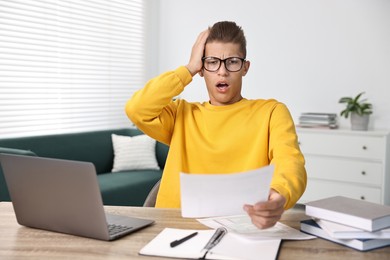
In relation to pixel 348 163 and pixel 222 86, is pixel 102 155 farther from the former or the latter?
pixel 222 86

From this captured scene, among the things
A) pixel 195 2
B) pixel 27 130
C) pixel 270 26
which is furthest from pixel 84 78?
pixel 270 26

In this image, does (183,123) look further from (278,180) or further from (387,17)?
(387,17)

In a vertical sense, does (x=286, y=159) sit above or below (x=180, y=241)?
above

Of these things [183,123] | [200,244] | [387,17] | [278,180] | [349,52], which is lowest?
[200,244]

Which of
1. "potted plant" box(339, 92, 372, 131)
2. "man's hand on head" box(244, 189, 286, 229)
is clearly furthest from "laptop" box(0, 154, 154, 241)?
"potted plant" box(339, 92, 372, 131)

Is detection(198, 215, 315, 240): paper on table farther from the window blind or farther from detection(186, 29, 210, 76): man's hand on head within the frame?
the window blind

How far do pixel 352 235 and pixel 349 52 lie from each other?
3.91 meters

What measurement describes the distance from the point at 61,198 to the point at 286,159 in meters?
0.71

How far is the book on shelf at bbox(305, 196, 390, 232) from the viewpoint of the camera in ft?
3.89

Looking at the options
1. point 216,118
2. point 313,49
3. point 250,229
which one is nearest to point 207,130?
point 216,118

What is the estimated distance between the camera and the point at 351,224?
1.21m

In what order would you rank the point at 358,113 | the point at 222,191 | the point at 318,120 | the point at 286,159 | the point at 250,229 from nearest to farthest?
the point at 222,191 < the point at 250,229 < the point at 286,159 < the point at 358,113 < the point at 318,120

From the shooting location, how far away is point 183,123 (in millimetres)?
1922

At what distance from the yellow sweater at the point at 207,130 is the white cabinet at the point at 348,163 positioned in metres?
2.73
